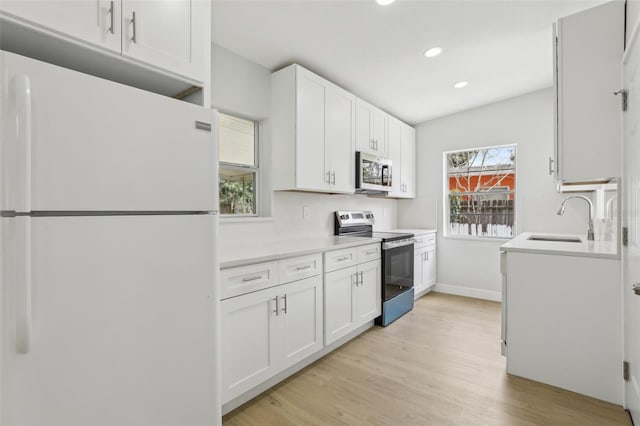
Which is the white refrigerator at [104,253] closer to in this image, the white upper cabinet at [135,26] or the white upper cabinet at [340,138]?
the white upper cabinet at [135,26]

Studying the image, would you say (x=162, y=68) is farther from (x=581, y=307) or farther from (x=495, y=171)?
(x=495, y=171)

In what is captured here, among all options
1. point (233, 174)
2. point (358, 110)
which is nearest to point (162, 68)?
point (233, 174)

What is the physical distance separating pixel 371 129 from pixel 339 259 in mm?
1811

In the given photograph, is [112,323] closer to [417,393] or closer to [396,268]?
[417,393]

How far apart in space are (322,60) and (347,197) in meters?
1.61

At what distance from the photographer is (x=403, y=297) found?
357cm

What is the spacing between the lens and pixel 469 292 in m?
4.36

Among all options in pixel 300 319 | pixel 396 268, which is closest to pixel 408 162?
pixel 396 268

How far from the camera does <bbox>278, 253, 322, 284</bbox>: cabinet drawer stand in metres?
2.13

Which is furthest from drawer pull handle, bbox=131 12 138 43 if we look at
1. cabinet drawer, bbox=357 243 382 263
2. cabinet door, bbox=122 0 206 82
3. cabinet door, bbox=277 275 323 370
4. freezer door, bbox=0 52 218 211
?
cabinet drawer, bbox=357 243 382 263

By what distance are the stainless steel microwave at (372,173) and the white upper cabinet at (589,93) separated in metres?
1.75

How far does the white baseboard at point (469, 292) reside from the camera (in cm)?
416

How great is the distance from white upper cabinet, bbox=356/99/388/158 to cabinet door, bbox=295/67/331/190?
66 centimetres

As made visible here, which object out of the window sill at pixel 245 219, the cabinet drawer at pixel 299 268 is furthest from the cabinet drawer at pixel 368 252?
the window sill at pixel 245 219
